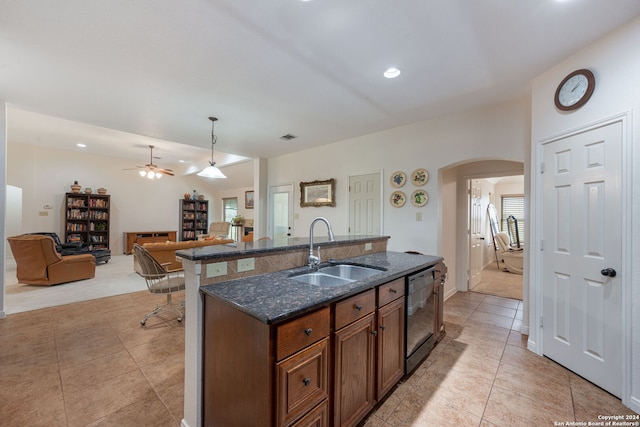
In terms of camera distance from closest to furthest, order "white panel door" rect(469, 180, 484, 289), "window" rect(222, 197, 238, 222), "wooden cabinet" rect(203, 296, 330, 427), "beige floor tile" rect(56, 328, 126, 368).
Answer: "wooden cabinet" rect(203, 296, 330, 427)
"beige floor tile" rect(56, 328, 126, 368)
"white panel door" rect(469, 180, 484, 289)
"window" rect(222, 197, 238, 222)

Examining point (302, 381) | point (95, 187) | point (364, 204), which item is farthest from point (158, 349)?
point (95, 187)

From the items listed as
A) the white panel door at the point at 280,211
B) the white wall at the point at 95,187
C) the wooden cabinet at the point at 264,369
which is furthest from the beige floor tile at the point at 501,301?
the white wall at the point at 95,187

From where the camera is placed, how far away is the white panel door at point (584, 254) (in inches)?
74.6

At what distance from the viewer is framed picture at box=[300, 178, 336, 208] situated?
4.87 meters

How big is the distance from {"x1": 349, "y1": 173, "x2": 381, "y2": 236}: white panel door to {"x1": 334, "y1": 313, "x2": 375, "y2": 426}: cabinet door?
9.06 feet

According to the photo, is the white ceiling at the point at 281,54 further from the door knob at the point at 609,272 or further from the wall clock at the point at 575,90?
the door knob at the point at 609,272

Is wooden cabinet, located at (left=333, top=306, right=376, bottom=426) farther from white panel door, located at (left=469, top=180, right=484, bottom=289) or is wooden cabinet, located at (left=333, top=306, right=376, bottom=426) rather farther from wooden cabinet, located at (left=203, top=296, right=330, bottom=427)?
white panel door, located at (left=469, top=180, right=484, bottom=289)

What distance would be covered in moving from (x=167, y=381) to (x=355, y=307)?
1690 mm

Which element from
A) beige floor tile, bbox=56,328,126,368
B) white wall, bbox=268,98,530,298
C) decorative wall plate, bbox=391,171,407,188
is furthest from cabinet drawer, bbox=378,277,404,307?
beige floor tile, bbox=56,328,126,368

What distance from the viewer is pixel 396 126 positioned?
4.00 metres

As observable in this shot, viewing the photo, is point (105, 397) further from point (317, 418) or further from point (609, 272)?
point (609, 272)

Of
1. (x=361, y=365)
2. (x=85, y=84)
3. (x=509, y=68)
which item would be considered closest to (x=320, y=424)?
(x=361, y=365)

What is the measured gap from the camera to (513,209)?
748 centimetres

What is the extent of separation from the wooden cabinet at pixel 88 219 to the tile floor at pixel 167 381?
5107mm
